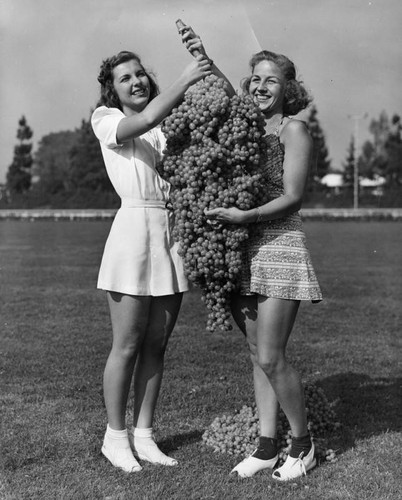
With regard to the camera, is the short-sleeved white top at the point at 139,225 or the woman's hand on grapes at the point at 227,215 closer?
the woman's hand on grapes at the point at 227,215

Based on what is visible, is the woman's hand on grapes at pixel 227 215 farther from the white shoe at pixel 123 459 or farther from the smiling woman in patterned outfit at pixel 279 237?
the white shoe at pixel 123 459

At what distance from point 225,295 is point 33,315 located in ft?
23.9

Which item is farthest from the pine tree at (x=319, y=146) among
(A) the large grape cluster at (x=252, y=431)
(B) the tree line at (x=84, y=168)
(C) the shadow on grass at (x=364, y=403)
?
(A) the large grape cluster at (x=252, y=431)

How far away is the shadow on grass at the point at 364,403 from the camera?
563 centimetres

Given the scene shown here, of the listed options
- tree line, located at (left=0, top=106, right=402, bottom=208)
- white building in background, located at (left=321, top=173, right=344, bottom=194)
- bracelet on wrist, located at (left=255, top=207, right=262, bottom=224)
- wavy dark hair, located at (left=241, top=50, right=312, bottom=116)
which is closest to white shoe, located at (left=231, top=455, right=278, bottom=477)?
bracelet on wrist, located at (left=255, top=207, right=262, bottom=224)

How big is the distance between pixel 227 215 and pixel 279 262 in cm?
48

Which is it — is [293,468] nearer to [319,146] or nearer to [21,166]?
[319,146]

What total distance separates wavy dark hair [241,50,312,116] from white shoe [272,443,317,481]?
2164 millimetres

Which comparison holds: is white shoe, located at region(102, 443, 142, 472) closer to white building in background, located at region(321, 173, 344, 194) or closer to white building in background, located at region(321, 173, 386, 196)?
white building in background, located at region(321, 173, 386, 196)

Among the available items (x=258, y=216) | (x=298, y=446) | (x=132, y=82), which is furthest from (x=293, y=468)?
(x=132, y=82)

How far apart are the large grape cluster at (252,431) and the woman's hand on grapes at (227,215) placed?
5.32 feet

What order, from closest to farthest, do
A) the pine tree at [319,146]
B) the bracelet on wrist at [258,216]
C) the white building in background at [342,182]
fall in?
1. the bracelet on wrist at [258,216]
2. the pine tree at [319,146]
3. the white building in background at [342,182]

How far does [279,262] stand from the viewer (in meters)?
4.34

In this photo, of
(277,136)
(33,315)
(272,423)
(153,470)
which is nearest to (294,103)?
(277,136)
